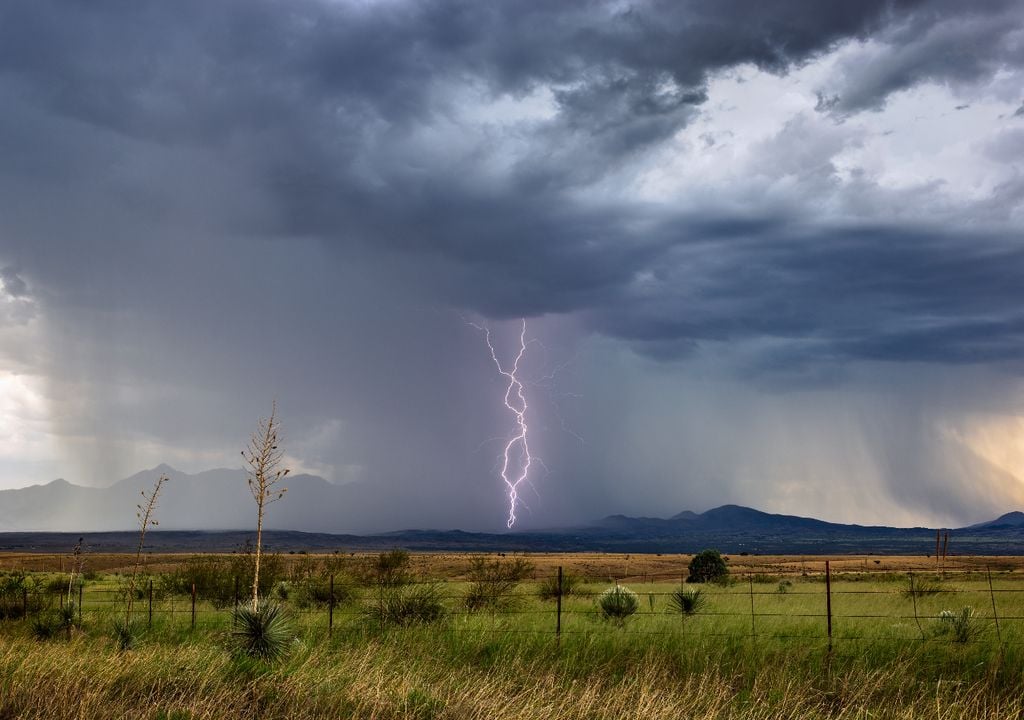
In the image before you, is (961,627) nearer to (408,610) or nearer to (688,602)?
(688,602)

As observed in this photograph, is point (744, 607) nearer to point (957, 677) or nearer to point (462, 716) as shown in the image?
point (957, 677)

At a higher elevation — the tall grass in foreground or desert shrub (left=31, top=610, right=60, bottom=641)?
the tall grass in foreground

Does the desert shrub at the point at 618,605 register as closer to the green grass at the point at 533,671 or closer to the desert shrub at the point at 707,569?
the green grass at the point at 533,671

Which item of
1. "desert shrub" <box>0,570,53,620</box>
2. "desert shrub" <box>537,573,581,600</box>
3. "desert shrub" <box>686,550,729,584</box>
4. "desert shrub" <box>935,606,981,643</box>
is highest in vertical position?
"desert shrub" <box>935,606,981,643</box>

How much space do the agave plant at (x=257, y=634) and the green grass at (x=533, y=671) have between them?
0.36 meters

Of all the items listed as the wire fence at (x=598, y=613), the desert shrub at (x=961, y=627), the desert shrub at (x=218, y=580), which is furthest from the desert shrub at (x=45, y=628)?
the desert shrub at (x=961, y=627)

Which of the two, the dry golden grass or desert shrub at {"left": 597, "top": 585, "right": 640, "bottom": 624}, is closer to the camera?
desert shrub at {"left": 597, "top": 585, "right": 640, "bottom": 624}

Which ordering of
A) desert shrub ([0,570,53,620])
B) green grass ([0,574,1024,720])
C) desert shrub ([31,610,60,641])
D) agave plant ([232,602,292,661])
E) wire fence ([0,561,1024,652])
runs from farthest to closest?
desert shrub ([0,570,53,620]), desert shrub ([31,610,60,641]), wire fence ([0,561,1024,652]), agave plant ([232,602,292,661]), green grass ([0,574,1024,720])

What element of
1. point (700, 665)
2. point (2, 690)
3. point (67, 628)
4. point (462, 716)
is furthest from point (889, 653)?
point (67, 628)

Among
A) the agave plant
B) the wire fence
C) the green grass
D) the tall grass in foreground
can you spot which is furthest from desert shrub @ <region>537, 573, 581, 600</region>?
the agave plant

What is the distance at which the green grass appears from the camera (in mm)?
11789

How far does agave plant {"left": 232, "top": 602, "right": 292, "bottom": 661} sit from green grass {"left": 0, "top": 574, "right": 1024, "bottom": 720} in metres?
0.36

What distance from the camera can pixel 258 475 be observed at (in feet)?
55.8

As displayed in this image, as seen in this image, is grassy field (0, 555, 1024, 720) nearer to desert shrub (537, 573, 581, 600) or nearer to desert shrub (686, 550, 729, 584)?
desert shrub (537, 573, 581, 600)
